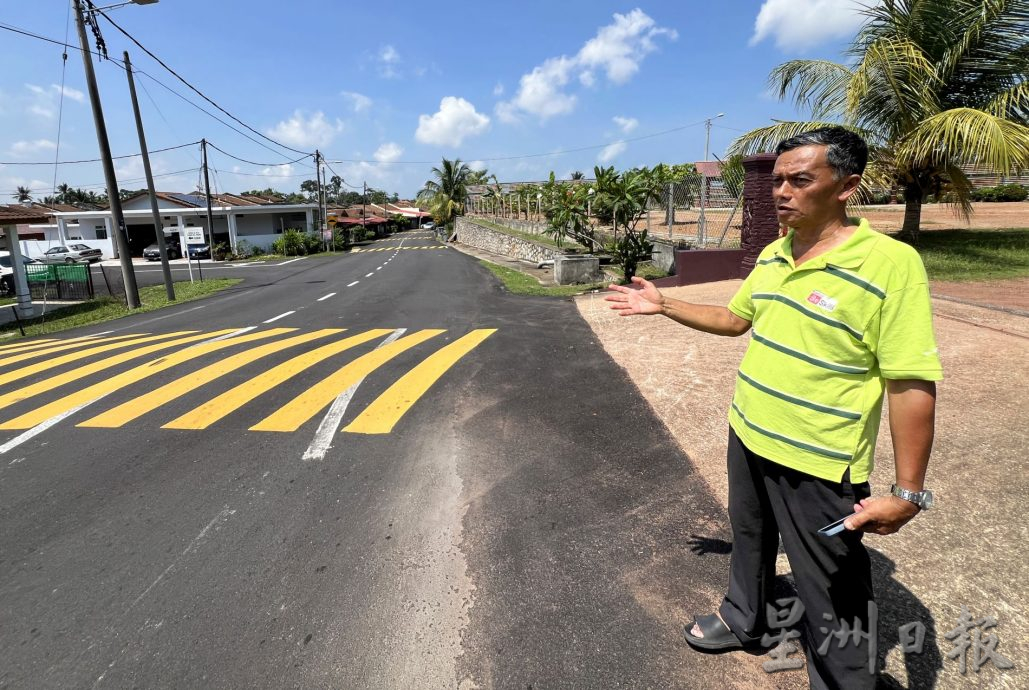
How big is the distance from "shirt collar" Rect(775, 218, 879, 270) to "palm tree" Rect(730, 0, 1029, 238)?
471 inches

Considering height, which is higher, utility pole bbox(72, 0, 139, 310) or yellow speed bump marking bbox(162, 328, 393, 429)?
utility pole bbox(72, 0, 139, 310)

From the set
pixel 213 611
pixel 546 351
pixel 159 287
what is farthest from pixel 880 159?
pixel 159 287

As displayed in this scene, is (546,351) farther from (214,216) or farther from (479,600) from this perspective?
(214,216)

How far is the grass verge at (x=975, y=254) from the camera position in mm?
10461

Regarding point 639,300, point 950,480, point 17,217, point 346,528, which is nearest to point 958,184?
point 950,480

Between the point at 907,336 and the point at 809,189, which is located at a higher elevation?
the point at 809,189

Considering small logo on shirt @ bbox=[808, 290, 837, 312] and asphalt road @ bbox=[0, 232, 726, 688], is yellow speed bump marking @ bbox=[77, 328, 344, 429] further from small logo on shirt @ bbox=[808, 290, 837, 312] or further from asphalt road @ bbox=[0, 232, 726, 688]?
small logo on shirt @ bbox=[808, 290, 837, 312]

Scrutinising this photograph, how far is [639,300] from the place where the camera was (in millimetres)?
2566

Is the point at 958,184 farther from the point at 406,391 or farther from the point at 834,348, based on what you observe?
the point at 834,348

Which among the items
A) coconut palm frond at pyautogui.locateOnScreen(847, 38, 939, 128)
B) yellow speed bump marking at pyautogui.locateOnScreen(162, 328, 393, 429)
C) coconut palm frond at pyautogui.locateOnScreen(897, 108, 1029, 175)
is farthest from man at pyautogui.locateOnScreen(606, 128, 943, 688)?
coconut palm frond at pyautogui.locateOnScreen(847, 38, 939, 128)

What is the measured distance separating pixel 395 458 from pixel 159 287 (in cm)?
2104

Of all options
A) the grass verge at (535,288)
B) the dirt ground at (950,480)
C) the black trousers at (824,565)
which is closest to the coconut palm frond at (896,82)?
the dirt ground at (950,480)

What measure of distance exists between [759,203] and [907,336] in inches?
399

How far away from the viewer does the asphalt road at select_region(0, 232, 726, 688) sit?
90.7 inches
